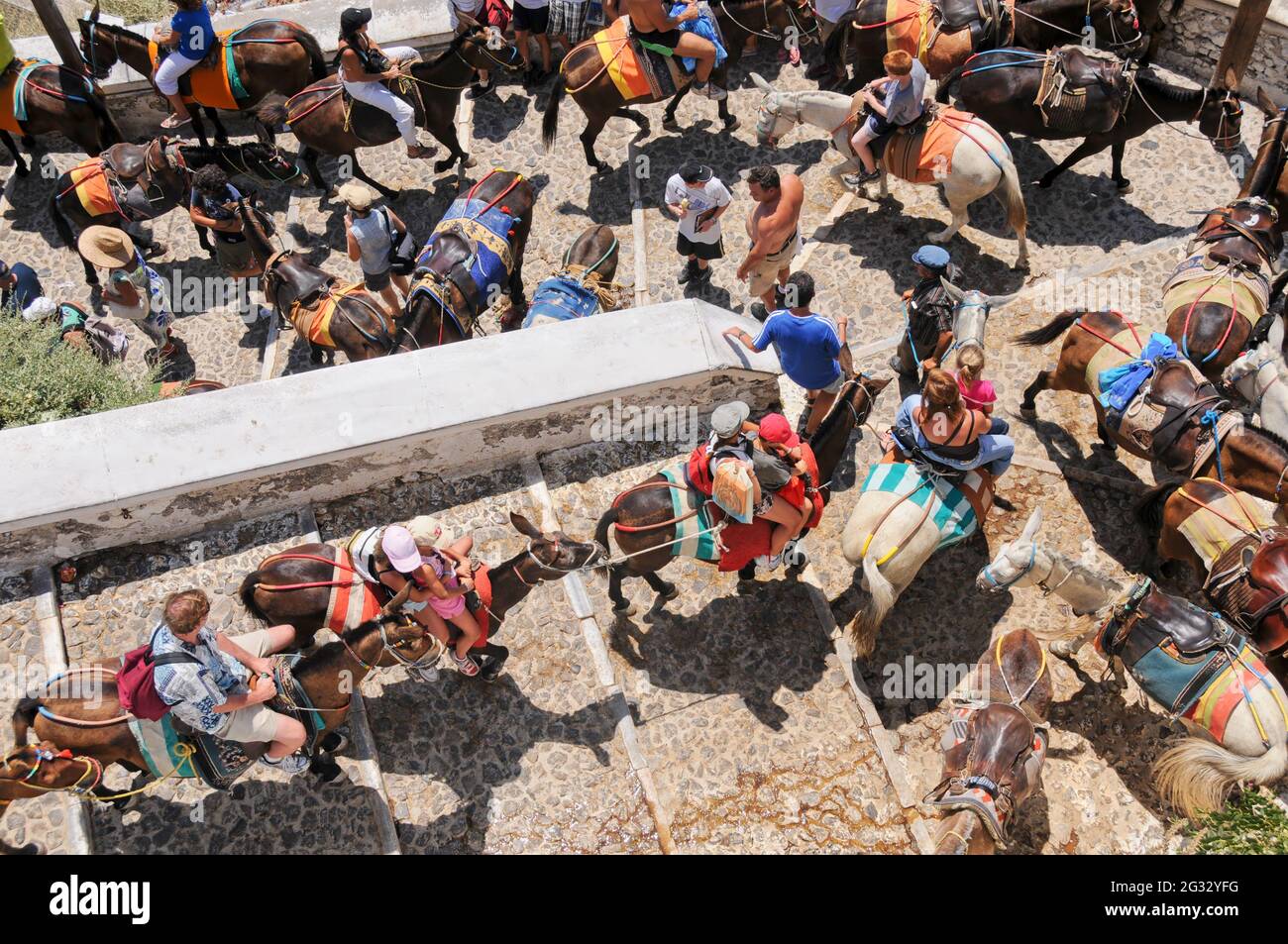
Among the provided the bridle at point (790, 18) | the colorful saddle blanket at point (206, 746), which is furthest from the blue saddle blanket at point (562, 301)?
the bridle at point (790, 18)

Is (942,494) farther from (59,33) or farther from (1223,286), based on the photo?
(59,33)

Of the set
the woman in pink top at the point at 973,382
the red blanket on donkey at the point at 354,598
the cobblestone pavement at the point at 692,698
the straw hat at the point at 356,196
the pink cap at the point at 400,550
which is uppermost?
the woman in pink top at the point at 973,382

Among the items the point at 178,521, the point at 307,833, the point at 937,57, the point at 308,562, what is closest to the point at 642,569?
the point at 308,562

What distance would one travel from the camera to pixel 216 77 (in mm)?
10125

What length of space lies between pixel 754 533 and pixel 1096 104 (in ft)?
17.3

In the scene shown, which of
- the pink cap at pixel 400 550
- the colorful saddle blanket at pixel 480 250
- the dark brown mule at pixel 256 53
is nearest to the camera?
the pink cap at pixel 400 550

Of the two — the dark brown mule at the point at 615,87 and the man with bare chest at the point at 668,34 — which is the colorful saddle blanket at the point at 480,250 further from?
the man with bare chest at the point at 668,34

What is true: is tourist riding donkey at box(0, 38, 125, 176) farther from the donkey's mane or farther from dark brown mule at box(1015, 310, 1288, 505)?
the donkey's mane

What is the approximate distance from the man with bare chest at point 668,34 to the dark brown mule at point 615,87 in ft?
1.21

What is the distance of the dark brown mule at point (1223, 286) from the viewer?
7504 mm

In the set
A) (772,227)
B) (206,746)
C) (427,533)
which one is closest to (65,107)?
(427,533)

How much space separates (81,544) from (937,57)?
826cm

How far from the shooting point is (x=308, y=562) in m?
6.21

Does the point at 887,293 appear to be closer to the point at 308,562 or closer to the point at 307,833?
the point at 308,562
